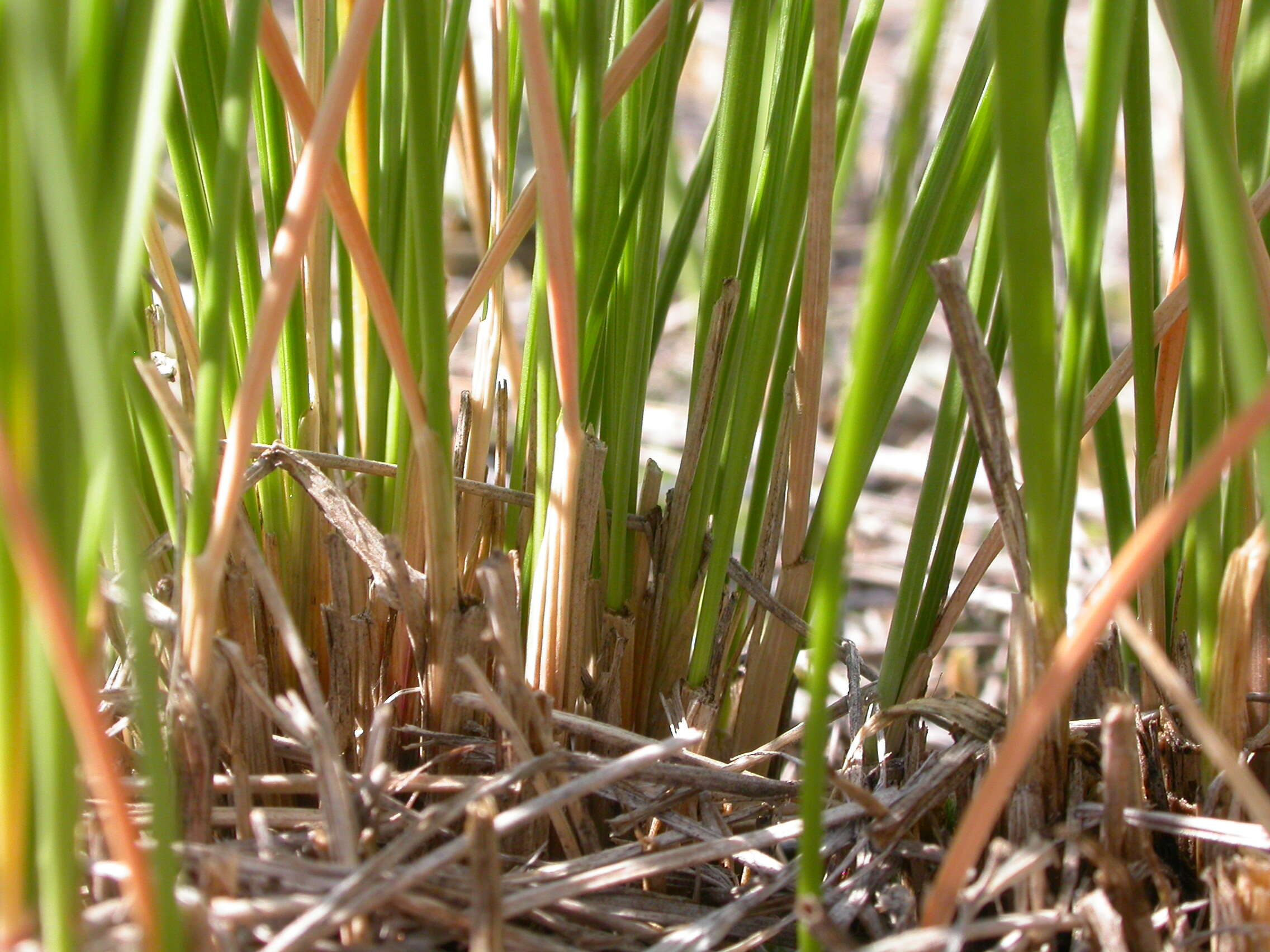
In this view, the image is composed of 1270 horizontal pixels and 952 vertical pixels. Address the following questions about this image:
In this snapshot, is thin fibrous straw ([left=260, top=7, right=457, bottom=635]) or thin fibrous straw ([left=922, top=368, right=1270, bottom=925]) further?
thin fibrous straw ([left=260, top=7, right=457, bottom=635])

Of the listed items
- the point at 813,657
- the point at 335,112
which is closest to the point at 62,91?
the point at 335,112

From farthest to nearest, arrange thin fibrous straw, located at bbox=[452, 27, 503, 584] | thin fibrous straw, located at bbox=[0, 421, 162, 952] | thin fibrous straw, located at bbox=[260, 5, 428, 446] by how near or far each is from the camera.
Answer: thin fibrous straw, located at bbox=[452, 27, 503, 584] < thin fibrous straw, located at bbox=[260, 5, 428, 446] < thin fibrous straw, located at bbox=[0, 421, 162, 952]

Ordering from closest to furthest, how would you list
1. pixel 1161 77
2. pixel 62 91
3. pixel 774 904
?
pixel 62 91, pixel 774 904, pixel 1161 77

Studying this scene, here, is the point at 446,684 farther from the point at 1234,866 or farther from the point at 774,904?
the point at 1234,866

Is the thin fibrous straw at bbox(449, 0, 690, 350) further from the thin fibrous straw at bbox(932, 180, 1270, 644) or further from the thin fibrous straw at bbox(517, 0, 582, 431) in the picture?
the thin fibrous straw at bbox(932, 180, 1270, 644)

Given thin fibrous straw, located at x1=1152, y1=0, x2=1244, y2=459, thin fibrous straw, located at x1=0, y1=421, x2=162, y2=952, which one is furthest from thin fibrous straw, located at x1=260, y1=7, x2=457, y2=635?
thin fibrous straw, located at x1=1152, y1=0, x2=1244, y2=459

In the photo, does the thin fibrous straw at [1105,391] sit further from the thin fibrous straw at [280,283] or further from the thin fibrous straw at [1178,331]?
the thin fibrous straw at [280,283]
